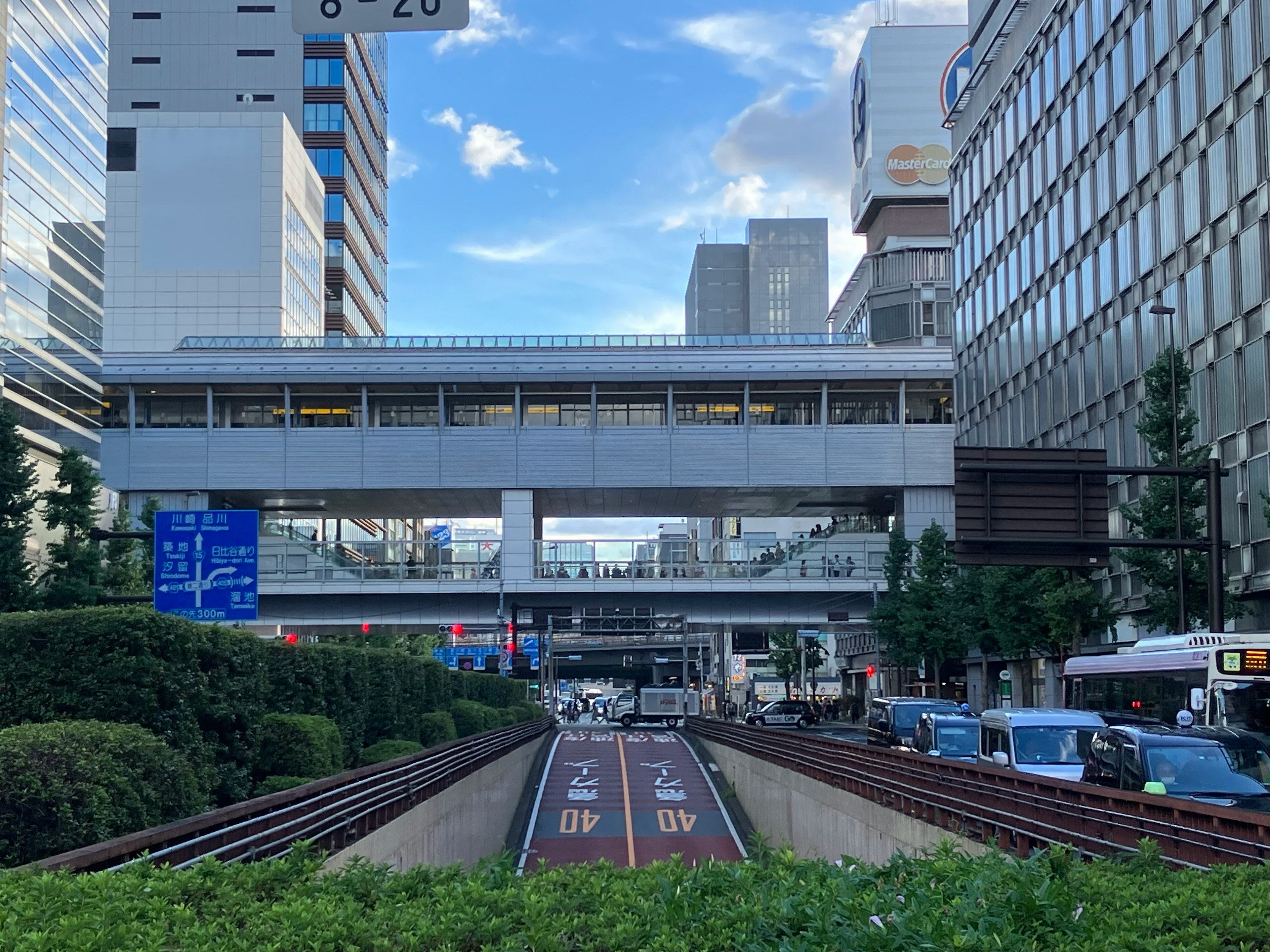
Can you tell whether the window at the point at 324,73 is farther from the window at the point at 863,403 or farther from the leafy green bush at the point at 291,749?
the leafy green bush at the point at 291,749

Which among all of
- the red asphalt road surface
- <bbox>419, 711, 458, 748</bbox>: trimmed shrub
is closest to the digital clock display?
the red asphalt road surface

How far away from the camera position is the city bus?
2803 cm

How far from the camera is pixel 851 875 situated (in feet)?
26.5

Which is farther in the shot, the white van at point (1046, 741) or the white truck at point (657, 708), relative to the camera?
the white truck at point (657, 708)

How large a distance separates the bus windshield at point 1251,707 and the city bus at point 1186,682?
13 mm

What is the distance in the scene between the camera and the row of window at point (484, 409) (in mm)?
72250

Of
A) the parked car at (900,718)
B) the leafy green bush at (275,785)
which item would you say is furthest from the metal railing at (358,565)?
the leafy green bush at (275,785)

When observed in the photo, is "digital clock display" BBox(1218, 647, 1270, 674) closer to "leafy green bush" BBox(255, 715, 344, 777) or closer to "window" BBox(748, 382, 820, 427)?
"leafy green bush" BBox(255, 715, 344, 777)

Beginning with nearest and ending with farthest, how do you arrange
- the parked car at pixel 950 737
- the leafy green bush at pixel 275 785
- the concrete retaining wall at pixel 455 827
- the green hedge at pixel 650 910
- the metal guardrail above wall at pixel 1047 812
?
the green hedge at pixel 650 910 < the metal guardrail above wall at pixel 1047 812 < the concrete retaining wall at pixel 455 827 < the leafy green bush at pixel 275 785 < the parked car at pixel 950 737

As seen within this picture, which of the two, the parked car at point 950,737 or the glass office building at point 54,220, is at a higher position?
the glass office building at point 54,220

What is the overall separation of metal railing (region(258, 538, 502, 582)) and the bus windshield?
4243cm

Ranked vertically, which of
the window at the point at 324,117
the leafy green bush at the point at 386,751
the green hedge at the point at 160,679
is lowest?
the leafy green bush at the point at 386,751

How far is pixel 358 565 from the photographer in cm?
6725

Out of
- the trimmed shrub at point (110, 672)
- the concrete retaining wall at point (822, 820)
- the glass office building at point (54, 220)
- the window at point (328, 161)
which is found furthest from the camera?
the window at point (328, 161)
